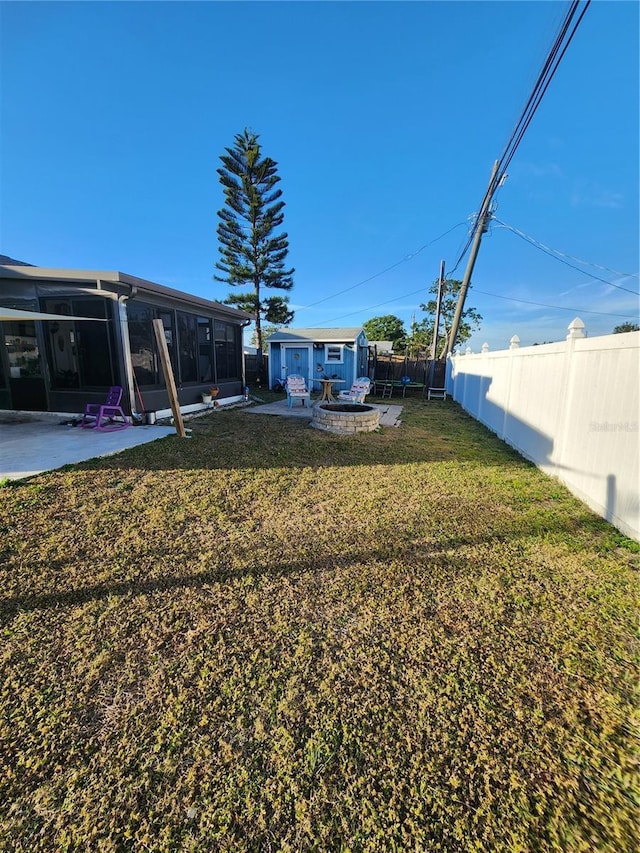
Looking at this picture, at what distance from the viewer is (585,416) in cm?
365

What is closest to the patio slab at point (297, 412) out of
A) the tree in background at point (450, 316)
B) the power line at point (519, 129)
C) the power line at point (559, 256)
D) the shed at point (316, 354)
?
the shed at point (316, 354)

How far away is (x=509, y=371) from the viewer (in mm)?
6410

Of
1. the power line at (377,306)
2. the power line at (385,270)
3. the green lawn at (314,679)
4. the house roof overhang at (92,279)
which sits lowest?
the green lawn at (314,679)

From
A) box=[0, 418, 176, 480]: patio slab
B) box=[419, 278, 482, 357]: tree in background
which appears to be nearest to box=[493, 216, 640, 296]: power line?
box=[419, 278, 482, 357]: tree in background

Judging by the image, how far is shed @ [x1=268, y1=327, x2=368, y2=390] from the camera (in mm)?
14281

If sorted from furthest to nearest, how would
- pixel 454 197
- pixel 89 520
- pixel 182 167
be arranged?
pixel 454 197, pixel 182 167, pixel 89 520

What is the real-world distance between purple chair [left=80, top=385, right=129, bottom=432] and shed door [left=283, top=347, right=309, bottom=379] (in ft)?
28.6

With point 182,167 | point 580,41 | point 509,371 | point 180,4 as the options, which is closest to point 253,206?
point 182,167

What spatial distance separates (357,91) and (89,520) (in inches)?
584

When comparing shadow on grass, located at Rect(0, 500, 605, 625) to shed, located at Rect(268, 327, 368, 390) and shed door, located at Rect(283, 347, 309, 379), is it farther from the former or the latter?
shed door, located at Rect(283, 347, 309, 379)

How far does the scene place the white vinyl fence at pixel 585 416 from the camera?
2.94m

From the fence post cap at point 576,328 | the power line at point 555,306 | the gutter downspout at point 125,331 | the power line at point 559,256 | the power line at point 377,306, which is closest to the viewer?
the fence post cap at point 576,328

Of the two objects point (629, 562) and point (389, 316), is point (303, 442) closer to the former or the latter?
point (629, 562)

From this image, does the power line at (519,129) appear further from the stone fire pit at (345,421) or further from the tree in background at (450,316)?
the tree in background at (450,316)
